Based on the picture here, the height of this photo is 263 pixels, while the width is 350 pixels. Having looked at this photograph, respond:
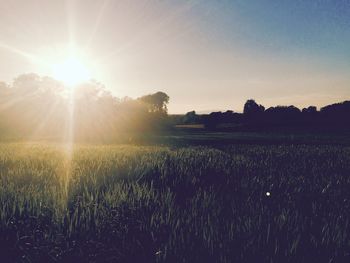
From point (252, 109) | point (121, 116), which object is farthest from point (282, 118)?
point (121, 116)

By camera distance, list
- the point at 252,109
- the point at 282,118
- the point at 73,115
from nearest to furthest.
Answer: the point at 73,115
the point at 282,118
the point at 252,109

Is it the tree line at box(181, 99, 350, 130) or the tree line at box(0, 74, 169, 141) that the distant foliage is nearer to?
the tree line at box(181, 99, 350, 130)

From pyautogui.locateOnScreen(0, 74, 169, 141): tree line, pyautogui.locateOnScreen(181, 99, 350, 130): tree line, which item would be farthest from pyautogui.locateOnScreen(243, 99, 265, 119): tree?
pyautogui.locateOnScreen(0, 74, 169, 141): tree line

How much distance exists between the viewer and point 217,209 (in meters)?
3.82

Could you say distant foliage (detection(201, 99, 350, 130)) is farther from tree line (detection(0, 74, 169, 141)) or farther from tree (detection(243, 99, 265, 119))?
tree line (detection(0, 74, 169, 141))

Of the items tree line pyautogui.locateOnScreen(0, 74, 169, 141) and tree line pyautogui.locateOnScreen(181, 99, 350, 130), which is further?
tree line pyautogui.locateOnScreen(181, 99, 350, 130)

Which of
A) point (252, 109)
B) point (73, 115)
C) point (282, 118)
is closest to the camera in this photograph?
point (73, 115)

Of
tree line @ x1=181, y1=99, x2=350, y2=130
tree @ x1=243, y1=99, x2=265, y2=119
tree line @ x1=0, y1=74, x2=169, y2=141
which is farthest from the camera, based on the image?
tree @ x1=243, y1=99, x2=265, y2=119

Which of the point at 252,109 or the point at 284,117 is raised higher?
the point at 252,109

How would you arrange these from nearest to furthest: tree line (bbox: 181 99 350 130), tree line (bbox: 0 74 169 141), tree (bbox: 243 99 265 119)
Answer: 1. tree line (bbox: 0 74 169 141)
2. tree line (bbox: 181 99 350 130)
3. tree (bbox: 243 99 265 119)

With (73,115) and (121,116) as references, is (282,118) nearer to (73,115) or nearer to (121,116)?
(121,116)

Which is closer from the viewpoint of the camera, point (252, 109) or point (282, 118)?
point (282, 118)

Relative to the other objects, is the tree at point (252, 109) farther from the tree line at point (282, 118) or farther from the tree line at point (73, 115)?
the tree line at point (73, 115)

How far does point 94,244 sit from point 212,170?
4.04m
